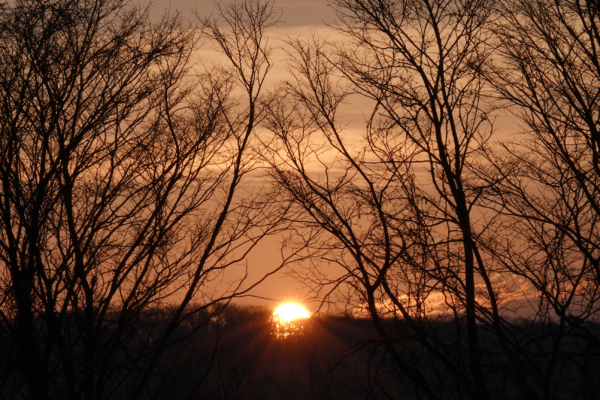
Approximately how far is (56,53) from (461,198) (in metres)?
5.71

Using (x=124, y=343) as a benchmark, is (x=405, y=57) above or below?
above

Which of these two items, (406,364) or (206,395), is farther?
(206,395)

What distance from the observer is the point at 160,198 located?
8.78 meters

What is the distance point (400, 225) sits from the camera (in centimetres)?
767

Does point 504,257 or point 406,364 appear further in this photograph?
point 504,257

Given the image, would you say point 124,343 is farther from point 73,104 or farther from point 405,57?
point 405,57

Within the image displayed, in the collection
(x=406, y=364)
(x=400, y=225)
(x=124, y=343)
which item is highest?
(x=400, y=225)

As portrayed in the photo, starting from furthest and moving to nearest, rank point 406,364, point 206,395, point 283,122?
point 206,395 < point 283,122 < point 406,364

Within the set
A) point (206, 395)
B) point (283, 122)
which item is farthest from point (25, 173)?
point (206, 395)

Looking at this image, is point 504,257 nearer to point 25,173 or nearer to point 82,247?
point 82,247

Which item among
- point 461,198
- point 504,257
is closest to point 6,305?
point 461,198

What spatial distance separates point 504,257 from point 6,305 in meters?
6.98

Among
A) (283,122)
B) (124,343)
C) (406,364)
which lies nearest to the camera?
(406,364)

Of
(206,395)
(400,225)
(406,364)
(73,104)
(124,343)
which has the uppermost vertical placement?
(73,104)
